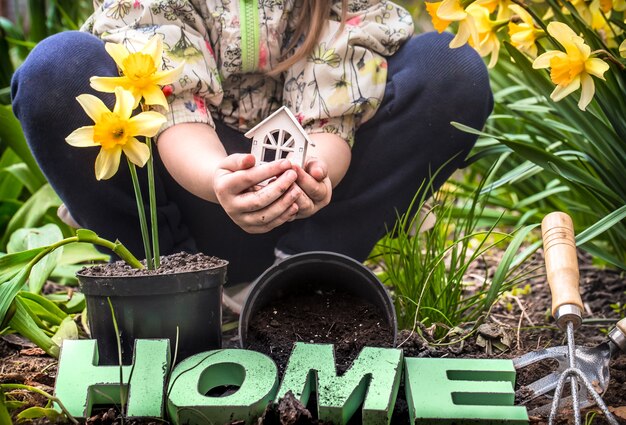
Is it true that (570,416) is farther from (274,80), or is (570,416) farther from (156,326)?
(274,80)

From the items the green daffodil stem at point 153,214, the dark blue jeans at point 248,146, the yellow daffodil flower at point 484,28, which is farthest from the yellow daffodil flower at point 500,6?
the green daffodil stem at point 153,214

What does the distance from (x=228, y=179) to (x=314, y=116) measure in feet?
1.07

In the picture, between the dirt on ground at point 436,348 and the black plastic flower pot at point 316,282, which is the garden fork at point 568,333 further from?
the black plastic flower pot at point 316,282

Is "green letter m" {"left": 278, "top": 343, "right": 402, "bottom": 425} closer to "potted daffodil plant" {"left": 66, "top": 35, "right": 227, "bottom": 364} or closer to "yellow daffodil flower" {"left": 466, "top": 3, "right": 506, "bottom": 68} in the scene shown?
"potted daffodil plant" {"left": 66, "top": 35, "right": 227, "bottom": 364}

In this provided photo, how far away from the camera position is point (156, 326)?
3.66ft

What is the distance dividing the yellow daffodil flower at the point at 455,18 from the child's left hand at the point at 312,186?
336mm

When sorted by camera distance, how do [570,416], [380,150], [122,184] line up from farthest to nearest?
[380,150], [122,184], [570,416]

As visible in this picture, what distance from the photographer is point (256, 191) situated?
1.08m

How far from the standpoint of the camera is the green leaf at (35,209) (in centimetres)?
184

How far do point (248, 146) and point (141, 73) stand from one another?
433mm

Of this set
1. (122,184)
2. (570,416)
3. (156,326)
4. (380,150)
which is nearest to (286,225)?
(380,150)

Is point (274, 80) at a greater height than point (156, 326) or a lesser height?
greater

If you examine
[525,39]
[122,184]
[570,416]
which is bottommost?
[570,416]

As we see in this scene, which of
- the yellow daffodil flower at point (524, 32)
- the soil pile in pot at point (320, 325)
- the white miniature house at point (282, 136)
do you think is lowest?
the soil pile in pot at point (320, 325)
